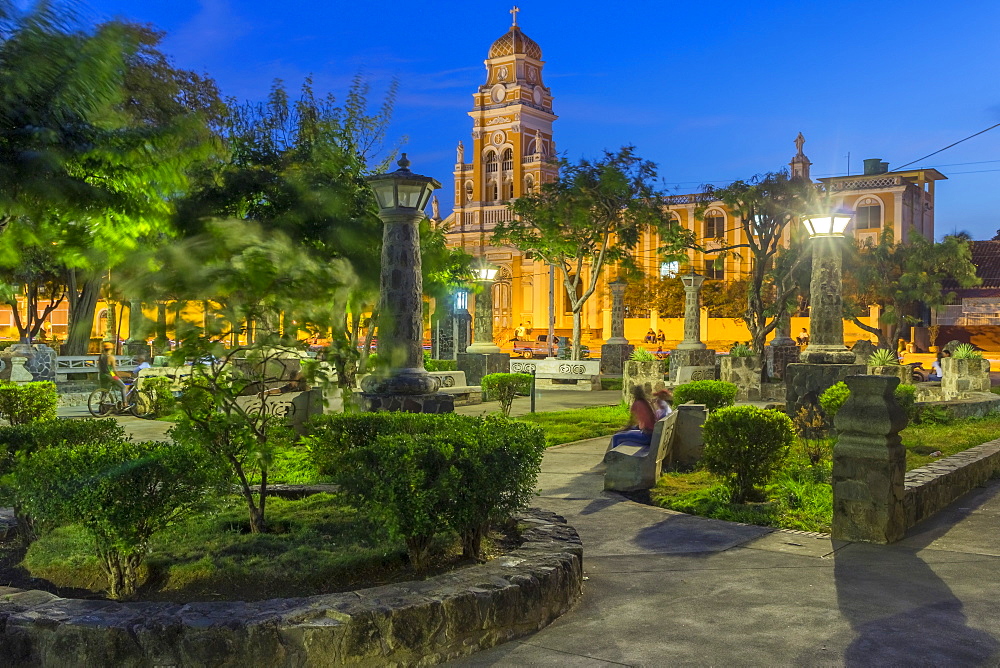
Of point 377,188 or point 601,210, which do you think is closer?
point 377,188

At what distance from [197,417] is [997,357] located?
3687 centimetres

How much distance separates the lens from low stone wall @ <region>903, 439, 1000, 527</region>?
6855mm

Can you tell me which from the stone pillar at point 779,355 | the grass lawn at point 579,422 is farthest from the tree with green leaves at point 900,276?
the grass lawn at point 579,422

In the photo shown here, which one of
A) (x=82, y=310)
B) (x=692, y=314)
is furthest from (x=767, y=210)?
(x=82, y=310)

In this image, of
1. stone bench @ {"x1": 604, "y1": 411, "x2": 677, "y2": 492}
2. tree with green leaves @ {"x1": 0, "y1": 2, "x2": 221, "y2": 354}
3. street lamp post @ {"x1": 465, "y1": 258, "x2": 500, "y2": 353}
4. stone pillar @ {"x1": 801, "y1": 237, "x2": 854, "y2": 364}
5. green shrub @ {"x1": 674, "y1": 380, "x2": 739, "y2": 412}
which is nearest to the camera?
tree with green leaves @ {"x1": 0, "y1": 2, "x2": 221, "y2": 354}

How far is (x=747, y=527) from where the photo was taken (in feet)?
22.3

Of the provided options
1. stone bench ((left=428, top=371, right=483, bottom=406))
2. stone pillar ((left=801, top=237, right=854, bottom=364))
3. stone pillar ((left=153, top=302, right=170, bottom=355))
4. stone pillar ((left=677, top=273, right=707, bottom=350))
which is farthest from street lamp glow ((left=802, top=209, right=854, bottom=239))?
stone pillar ((left=677, top=273, right=707, bottom=350))

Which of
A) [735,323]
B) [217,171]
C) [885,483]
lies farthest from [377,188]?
[735,323]

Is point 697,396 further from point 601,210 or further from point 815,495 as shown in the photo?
point 601,210

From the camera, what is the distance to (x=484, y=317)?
2409cm

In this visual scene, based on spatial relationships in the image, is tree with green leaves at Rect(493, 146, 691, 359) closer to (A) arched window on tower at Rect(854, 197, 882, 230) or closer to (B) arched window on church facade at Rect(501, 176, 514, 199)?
(A) arched window on tower at Rect(854, 197, 882, 230)

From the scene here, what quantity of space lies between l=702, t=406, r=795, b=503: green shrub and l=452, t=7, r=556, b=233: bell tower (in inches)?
1717

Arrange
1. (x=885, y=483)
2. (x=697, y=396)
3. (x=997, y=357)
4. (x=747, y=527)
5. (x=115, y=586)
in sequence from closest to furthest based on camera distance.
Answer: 1. (x=115, y=586)
2. (x=885, y=483)
3. (x=747, y=527)
4. (x=697, y=396)
5. (x=997, y=357)

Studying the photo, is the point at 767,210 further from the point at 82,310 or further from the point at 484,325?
the point at 82,310
